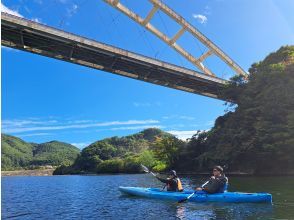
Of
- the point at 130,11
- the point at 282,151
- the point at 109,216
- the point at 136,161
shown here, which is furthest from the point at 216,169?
the point at 136,161

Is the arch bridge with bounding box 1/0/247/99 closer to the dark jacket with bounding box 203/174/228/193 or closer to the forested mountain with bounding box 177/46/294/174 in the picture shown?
the forested mountain with bounding box 177/46/294/174

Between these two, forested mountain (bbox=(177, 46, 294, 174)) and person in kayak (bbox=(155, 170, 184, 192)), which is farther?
forested mountain (bbox=(177, 46, 294, 174))

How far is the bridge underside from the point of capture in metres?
30.2

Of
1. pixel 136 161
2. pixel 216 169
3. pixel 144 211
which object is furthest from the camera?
pixel 136 161

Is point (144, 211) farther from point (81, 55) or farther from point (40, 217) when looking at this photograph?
point (81, 55)

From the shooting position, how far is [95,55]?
1422 inches

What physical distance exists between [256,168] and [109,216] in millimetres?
28463

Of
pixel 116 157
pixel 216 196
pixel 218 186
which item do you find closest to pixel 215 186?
pixel 218 186

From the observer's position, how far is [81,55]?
118 feet

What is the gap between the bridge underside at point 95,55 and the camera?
30.2 metres

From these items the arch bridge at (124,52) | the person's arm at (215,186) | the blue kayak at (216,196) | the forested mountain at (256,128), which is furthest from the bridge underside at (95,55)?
the person's arm at (215,186)

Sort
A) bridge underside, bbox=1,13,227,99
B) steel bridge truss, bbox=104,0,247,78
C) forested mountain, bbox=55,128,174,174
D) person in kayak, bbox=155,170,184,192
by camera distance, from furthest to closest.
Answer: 1. forested mountain, bbox=55,128,174,174
2. steel bridge truss, bbox=104,0,247,78
3. bridge underside, bbox=1,13,227,99
4. person in kayak, bbox=155,170,184,192

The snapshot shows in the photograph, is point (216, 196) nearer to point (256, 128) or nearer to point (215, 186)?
point (215, 186)

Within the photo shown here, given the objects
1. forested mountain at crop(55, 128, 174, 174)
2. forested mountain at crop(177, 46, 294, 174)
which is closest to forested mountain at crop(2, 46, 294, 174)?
forested mountain at crop(177, 46, 294, 174)
